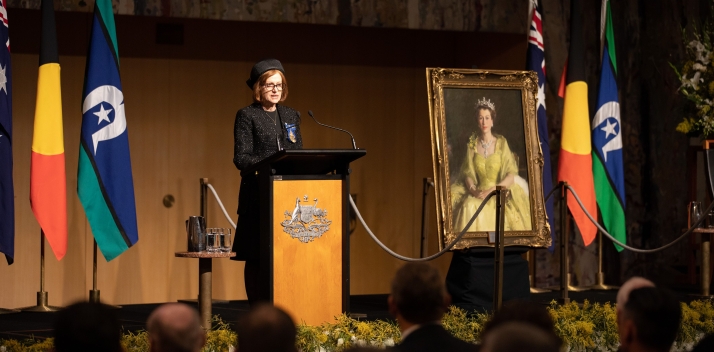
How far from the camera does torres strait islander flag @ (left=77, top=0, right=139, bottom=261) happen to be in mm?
6168

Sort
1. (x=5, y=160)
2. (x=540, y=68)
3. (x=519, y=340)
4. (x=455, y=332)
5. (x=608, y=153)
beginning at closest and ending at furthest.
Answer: (x=519, y=340), (x=455, y=332), (x=5, y=160), (x=540, y=68), (x=608, y=153)

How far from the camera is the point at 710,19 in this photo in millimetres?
8234

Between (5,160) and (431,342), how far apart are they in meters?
4.10

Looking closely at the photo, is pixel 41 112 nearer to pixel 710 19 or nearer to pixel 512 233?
pixel 512 233

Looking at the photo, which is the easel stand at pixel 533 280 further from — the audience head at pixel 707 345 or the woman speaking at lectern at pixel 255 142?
the audience head at pixel 707 345

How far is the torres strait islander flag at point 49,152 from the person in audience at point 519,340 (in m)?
4.81

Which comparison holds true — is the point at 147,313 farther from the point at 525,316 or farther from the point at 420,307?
the point at 525,316

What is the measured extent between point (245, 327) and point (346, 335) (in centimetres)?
251

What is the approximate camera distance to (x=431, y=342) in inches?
103

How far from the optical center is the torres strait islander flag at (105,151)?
617 cm

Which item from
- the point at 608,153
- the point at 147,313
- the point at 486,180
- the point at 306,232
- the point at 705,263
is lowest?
the point at 147,313

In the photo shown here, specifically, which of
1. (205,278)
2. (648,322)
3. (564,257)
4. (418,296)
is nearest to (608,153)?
(564,257)

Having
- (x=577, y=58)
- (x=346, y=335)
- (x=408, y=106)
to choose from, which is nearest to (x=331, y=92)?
(x=408, y=106)

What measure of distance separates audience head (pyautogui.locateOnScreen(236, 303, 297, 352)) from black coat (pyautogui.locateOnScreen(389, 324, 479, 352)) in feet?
1.52
